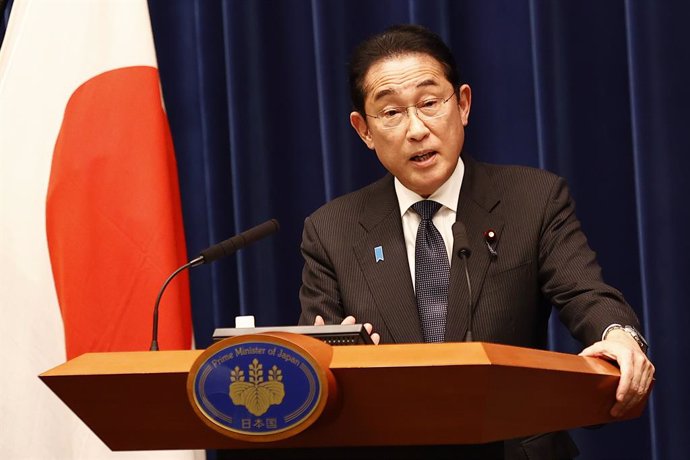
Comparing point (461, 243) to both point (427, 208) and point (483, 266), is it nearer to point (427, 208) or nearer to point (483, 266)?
point (483, 266)

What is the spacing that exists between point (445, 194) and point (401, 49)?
13.4 inches

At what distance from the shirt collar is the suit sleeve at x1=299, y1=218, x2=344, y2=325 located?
209 millimetres

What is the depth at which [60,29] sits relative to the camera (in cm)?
269

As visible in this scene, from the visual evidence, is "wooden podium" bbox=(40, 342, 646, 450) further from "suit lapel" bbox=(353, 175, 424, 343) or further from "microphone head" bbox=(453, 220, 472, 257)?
"suit lapel" bbox=(353, 175, 424, 343)

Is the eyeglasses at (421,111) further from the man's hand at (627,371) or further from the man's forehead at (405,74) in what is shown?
the man's hand at (627,371)

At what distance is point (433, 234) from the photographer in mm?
2145

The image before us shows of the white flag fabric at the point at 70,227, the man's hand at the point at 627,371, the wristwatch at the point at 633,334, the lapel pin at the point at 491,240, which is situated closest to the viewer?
the man's hand at the point at 627,371

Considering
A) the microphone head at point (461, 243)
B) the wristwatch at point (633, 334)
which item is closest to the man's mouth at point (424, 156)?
the microphone head at point (461, 243)

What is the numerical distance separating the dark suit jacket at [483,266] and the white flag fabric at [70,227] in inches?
20.9

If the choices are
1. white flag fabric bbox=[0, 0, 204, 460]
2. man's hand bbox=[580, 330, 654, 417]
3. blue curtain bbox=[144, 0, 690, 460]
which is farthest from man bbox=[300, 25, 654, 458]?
blue curtain bbox=[144, 0, 690, 460]

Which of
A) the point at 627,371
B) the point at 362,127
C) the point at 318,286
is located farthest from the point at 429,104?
the point at 627,371

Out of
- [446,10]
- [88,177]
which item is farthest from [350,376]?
[446,10]

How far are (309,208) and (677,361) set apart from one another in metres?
1.18

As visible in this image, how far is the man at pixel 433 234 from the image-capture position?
80.2 inches
